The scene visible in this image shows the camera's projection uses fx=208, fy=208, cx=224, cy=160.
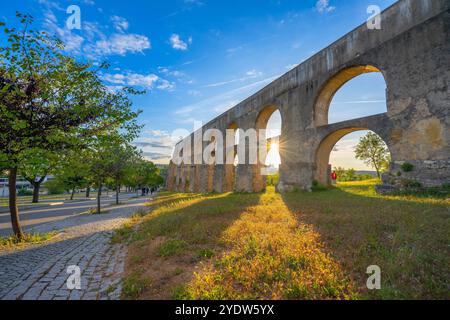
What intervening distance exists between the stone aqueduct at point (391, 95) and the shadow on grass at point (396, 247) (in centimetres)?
466

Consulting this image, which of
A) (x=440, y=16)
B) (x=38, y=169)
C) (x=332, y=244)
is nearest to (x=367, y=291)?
(x=332, y=244)

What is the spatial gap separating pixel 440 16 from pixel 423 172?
7.04 meters

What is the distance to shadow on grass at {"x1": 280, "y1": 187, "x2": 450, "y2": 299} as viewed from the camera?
270 cm

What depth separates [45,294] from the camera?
137 inches

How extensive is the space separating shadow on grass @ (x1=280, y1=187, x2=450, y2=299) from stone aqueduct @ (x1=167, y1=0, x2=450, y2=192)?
184 inches

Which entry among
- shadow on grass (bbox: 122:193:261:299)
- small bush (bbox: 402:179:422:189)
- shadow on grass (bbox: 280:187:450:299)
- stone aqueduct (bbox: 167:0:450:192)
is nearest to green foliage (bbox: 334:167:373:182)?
stone aqueduct (bbox: 167:0:450:192)

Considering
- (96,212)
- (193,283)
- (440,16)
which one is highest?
(440,16)

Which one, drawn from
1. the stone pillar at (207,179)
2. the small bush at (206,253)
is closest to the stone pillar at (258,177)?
the stone pillar at (207,179)

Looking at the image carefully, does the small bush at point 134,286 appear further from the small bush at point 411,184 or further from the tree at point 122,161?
the tree at point 122,161

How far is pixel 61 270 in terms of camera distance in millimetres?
4484

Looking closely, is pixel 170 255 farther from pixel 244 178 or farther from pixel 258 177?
pixel 244 178

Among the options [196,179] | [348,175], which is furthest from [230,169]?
[348,175]

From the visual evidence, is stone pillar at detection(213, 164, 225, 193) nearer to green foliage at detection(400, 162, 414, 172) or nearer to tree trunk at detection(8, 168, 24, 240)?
green foliage at detection(400, 162, 414, 172)
